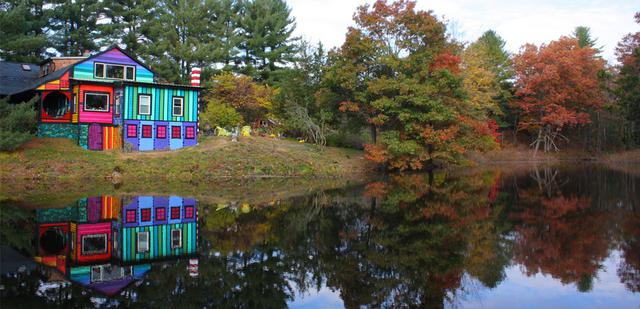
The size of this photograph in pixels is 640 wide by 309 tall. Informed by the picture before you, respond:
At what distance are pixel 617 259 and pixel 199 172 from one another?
21712mm

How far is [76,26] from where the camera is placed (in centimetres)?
4353

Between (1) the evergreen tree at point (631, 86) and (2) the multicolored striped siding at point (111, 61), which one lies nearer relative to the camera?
(2) the multicolored striped siding at point (111, 61)

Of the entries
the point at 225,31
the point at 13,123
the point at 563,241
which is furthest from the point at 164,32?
the point at 563,241

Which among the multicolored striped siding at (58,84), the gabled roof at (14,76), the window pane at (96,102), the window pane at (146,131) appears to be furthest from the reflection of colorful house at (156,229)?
the gabled roof at (14,76)

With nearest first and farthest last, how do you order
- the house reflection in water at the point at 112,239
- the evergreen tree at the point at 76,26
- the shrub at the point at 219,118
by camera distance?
the house reflection in water at the point at 112,239 → the shrub at the point at 219,118 → the evergreen tree at the point at 76,26

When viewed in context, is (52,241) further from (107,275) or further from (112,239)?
(107,275)

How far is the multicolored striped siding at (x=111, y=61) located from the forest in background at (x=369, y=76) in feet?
15.6

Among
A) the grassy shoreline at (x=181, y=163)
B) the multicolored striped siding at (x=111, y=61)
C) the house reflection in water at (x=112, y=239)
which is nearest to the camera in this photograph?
the house reflection in water at (x=112, y=239)

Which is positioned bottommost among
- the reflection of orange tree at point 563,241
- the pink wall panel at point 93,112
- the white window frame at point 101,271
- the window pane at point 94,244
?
the window pane at point 94,244

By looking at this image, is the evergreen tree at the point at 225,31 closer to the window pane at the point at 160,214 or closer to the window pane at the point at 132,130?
the window pane at the point at 132,130

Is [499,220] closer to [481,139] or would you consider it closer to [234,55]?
[481,139]

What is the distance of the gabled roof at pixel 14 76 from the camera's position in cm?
3152

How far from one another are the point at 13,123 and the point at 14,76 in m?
9.39

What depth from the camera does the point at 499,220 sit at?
45.3ft
